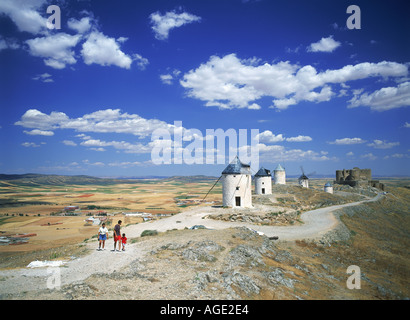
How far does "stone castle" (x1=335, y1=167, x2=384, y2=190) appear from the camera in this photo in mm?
70938

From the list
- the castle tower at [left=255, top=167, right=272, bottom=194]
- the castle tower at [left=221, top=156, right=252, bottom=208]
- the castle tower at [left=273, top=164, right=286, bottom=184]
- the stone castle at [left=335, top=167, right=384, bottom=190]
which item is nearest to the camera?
the castle tower at [left=221, top=156, right=252, bottom=208]

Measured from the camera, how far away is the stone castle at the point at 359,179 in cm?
7094

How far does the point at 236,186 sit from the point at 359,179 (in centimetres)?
5861

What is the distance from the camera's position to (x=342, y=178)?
78.9 meters

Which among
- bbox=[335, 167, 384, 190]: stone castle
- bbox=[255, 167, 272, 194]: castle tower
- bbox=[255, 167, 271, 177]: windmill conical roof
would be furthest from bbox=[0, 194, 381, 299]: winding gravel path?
bbox=[335, 167, 384, 190]: stone castle

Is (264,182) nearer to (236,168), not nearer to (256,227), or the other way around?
(236,168)

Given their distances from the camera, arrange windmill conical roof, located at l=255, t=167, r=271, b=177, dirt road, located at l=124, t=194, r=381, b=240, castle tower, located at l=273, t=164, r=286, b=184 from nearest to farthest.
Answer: dirt road, located at l=124, t=194, r=381, b=240 < windmill conical roof, located at l=255, t=167, r=271, b=177 < castle tower, located at l=273, t=164, r=286, b=184

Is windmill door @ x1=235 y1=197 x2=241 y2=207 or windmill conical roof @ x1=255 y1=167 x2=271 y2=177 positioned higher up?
windmill conical roof @ x1=255 y1=167 x2=271 y2=177

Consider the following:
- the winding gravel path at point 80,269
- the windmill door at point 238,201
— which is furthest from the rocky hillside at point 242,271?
the windmill door at point 238,201

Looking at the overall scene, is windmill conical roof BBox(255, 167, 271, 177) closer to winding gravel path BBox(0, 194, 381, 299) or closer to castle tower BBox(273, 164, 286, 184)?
castle tower BBox(273, 164, 286, 184)

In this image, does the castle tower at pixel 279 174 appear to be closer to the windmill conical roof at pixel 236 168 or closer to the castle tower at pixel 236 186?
the windmill conical roof at pixel 236 168

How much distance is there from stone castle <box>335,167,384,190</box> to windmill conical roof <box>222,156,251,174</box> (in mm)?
52048

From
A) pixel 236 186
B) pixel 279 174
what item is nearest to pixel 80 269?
pixel 236 186
